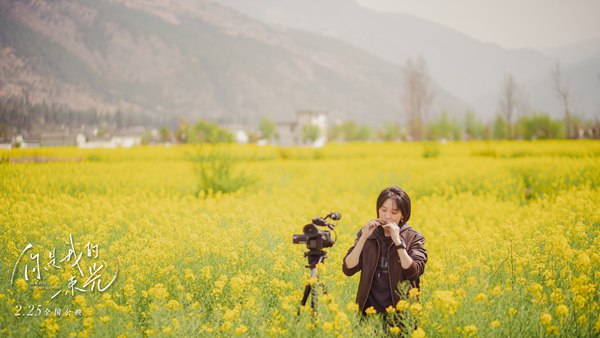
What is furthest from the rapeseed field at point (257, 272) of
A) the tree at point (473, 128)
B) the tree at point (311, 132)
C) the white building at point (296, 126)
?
the white building at point (296, 126)

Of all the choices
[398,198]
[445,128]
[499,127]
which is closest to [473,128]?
[445,128]

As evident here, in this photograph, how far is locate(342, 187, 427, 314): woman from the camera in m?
3.17

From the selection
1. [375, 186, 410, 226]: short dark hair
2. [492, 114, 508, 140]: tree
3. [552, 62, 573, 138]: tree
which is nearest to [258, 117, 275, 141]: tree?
[492, 114, 508, 140]: tree

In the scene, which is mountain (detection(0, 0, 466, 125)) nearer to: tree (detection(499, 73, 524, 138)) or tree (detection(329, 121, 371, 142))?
tree (detection(499, 73, 524, 138))

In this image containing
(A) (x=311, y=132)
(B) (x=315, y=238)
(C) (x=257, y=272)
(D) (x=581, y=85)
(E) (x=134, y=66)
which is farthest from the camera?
(E) (x=134, y=66)

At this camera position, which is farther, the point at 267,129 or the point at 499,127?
the point at 267,129

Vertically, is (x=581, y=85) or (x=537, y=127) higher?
(x=581, y=85)

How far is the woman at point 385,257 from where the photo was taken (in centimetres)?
317

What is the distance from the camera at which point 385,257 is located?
3.25 metres

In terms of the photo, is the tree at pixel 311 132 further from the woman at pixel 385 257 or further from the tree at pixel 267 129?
the woman at pixel 385 257

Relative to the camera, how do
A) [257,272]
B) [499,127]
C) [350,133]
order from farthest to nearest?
1. [350,133]
2. [499,127]
3. [257,272]

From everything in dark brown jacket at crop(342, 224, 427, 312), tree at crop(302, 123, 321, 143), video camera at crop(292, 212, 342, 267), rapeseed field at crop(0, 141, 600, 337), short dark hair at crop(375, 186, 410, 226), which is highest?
tree at crop(302, 123, 321, 143)

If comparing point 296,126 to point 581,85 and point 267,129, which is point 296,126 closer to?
point 267,129

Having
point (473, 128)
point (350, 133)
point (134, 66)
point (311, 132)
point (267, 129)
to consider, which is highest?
point (134, 66)
